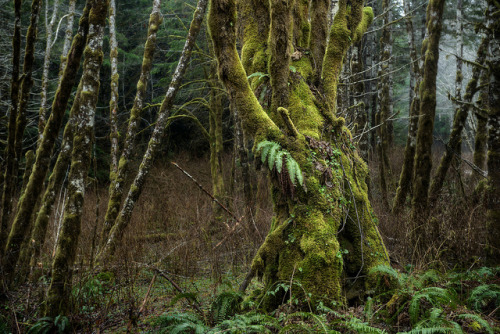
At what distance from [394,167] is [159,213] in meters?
9.82

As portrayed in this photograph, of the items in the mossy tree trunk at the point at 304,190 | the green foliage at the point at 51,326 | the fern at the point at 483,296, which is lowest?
the green foliage at the point at 51,326

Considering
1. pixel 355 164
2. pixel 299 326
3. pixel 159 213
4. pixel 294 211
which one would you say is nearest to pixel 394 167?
pixel 159 213

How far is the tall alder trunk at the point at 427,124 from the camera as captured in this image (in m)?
6.23

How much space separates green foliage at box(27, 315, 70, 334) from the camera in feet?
10.5

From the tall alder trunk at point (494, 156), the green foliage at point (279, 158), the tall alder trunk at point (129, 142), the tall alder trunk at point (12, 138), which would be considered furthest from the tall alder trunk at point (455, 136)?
the tall alder trunk at point (12, 138)

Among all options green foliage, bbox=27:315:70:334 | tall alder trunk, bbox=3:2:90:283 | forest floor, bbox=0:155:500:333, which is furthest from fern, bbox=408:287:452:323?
tall alder trunk, bbox=3:2:90:283

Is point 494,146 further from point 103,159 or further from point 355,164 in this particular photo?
point 103,159

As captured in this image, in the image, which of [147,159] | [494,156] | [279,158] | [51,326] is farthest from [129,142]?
[494,156]

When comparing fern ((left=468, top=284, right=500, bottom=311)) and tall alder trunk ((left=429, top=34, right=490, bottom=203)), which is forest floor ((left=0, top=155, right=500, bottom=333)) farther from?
tall alder trunk ((left=429, top=34, right=490, bottom=203))

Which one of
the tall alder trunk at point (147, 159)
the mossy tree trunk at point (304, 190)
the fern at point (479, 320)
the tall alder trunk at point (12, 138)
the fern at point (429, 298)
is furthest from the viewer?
the tall alder trunk at point (147, 159)

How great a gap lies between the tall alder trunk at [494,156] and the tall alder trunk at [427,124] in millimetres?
1757

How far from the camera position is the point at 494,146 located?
441cm

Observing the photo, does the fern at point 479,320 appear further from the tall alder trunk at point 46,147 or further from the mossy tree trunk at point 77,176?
the tall alder trunk at point 46,147

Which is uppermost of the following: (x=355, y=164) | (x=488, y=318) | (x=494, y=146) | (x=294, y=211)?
(x=494, y=146)
